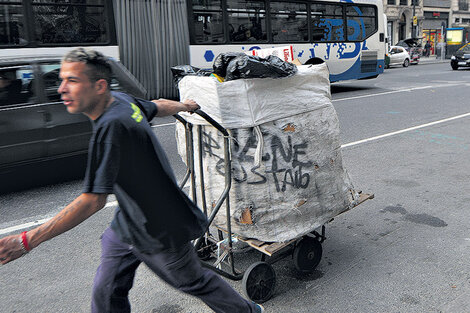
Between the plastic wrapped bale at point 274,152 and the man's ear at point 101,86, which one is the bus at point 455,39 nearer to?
the plastic wrapped bale at point 274,152

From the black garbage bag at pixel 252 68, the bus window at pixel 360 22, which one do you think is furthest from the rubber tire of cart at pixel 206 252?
the bus window at pixel 360 22

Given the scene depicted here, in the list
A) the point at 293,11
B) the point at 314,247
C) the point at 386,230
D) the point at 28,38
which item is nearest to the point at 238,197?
the point at 314,247

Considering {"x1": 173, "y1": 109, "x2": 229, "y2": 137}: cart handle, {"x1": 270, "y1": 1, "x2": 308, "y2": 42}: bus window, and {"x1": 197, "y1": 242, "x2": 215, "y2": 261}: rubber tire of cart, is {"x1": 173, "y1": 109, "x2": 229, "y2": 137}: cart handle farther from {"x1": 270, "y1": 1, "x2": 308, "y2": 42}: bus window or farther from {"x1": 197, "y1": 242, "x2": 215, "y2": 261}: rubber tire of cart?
{"x1": 270, "y1": 1, "x2": 308, "y2": 42}: bus window

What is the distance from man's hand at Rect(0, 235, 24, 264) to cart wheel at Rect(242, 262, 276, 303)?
1.40 meters

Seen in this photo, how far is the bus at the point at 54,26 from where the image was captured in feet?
27.7

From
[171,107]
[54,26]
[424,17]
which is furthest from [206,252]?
[424,17]

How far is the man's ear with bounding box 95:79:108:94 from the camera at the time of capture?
6.32ft

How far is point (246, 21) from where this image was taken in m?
12.3

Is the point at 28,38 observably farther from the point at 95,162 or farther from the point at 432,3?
the point at 432,3

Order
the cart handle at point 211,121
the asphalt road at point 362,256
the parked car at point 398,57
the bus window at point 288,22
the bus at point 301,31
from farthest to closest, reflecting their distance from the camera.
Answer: the parked car at point 398,57
the bus window at point 288,22
the bus at point 301,31
the asphalt road at point 362,256
the cart handle at point 211,121

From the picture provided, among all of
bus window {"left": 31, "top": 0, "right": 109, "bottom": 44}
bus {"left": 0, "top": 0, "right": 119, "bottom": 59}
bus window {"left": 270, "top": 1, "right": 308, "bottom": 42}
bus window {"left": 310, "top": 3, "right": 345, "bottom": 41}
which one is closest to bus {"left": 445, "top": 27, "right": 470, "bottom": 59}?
bus window {"left": 310, "top": 3, "right": 345, "bottom": 41}

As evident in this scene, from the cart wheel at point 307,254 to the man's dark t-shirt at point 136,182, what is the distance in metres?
1.18

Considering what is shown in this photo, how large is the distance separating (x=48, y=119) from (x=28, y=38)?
4225 millimetres

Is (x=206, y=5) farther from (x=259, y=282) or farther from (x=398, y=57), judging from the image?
(x=398, y=57)
